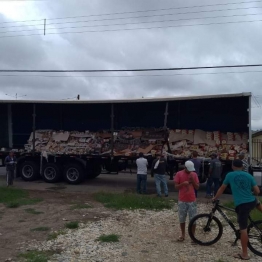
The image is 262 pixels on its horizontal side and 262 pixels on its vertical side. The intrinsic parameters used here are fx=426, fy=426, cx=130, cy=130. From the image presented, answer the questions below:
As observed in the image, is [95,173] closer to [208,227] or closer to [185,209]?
[185,209]

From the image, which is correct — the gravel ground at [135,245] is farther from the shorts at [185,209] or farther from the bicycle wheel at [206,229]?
the shorts at [185,209]

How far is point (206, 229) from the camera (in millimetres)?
8148

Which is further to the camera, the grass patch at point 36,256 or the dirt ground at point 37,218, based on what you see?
the dirt ground at point 37,218

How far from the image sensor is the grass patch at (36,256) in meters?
7.07

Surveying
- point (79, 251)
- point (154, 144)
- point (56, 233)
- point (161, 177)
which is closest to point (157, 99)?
point (154, 144)

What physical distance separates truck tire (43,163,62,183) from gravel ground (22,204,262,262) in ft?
28.0

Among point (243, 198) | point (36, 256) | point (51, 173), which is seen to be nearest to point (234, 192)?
point (243, 198)

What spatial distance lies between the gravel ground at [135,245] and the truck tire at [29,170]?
9334 millimetres

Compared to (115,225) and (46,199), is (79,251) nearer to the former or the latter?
(115,225)

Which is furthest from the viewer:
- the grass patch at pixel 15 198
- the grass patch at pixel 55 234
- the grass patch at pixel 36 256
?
the grass patch at pixel 15 198

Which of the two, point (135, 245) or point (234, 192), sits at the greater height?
point (234, 192)

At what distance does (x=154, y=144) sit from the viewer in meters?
17.1

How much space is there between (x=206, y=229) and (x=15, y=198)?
7588mm

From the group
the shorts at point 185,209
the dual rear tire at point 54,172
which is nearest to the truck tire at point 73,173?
the dual rear tire at point 54,172
